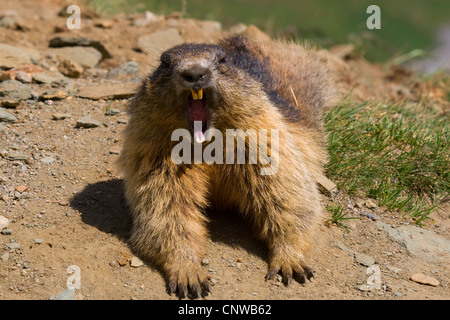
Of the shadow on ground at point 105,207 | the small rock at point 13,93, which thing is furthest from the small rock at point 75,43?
the shadow on ground at point 105,207

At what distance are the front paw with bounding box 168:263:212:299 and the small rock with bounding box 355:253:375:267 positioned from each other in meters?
1.24

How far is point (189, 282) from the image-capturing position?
4.09 m

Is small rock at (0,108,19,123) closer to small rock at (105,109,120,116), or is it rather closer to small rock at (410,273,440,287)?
small rock at (105,109,120,116)

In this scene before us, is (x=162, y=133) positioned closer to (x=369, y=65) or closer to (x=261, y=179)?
(x=261, y=179)

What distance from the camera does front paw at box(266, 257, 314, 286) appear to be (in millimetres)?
4227

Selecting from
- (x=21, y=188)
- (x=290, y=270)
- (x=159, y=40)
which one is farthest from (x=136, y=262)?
(x=159, y=40)

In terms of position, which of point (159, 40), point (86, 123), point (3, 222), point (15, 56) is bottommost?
point (3, 222)

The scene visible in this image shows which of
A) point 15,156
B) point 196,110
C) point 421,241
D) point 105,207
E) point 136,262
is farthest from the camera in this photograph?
point 15,156

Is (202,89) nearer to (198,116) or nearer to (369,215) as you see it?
(198,116)

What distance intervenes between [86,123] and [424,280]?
348 centimetres

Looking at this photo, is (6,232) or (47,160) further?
(47,160)

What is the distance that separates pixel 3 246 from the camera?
4.26 metres

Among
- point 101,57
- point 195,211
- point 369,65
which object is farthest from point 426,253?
point 369,65

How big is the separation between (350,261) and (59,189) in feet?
8.27
